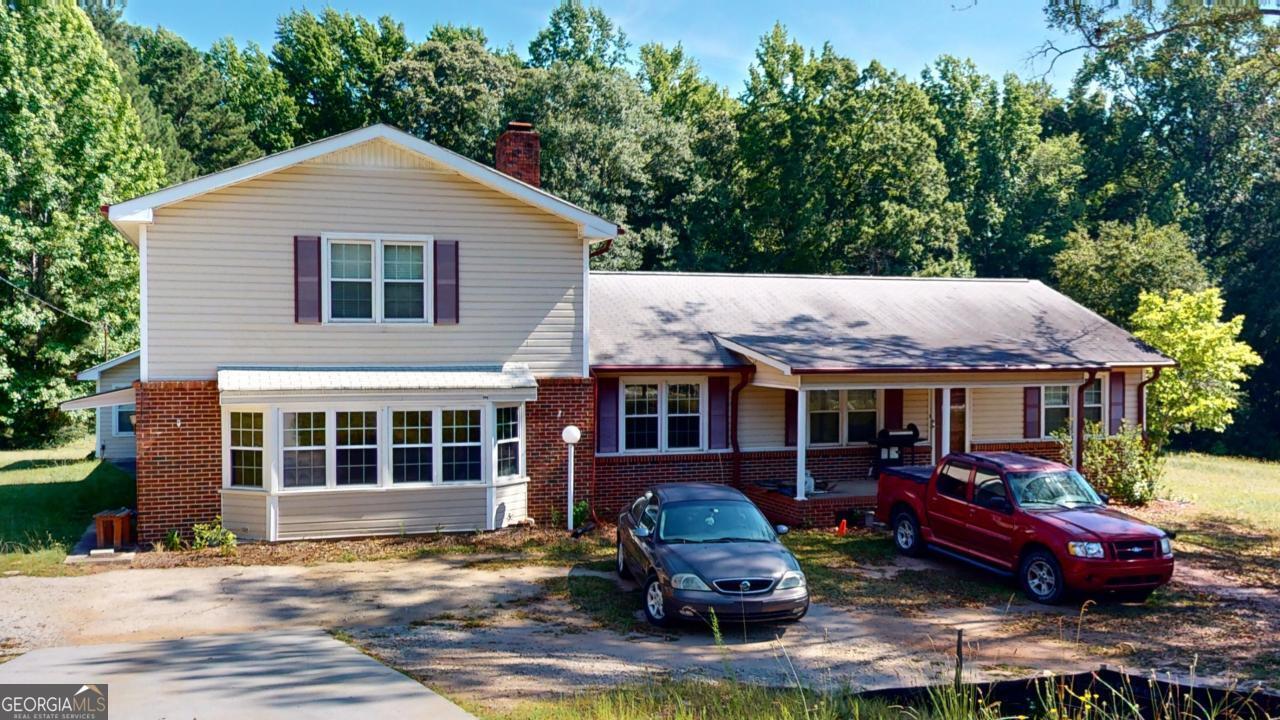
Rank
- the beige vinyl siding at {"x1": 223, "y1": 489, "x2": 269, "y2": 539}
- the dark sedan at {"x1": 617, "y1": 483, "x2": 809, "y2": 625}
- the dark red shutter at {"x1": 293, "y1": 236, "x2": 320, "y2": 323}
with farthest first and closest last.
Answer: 1. the dark red shutter at {"x1": 293, "y1": 236, "x2": 320, "y2": 323}
2. the beige vinyl siding at {"x1": 223, "y1": 489, "x2": 269, "y2": 539}
3. the dark sedan at {"x1": 617, "y1": 483, "x2": 809, "y2": 625}

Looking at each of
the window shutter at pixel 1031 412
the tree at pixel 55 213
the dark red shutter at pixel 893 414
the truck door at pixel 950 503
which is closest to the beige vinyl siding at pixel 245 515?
the truck door at pixel 950 503

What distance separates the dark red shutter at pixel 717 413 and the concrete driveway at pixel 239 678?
10.5 metres

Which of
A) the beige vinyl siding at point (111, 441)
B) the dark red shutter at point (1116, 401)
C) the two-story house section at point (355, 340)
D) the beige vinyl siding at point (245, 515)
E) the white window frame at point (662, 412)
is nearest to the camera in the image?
the two-story house section at point (355, 340)

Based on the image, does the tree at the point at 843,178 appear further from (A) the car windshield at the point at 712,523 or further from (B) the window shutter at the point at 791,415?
(A) the car windshield at the point at 712,523

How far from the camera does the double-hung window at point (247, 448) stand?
1543 centimetres

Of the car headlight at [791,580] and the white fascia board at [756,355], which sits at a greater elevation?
the white fascia board at [756,355]

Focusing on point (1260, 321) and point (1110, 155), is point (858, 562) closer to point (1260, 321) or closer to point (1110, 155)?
point (1260, 321)

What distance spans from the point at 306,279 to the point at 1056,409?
56.3 feet

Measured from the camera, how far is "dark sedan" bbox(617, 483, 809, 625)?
34.8ft

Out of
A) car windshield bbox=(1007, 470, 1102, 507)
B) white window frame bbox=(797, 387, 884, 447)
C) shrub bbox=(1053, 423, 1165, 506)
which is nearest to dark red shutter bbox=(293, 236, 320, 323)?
white window frame bbox=(797, 387, 884, 447)

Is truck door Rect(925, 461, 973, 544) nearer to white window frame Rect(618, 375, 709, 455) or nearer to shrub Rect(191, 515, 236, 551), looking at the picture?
white window frame Rect(618, 375, 709, 455)

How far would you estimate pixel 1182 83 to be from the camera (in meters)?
42.9

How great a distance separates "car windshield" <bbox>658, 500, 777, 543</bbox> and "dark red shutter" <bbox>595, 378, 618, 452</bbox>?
6517mm

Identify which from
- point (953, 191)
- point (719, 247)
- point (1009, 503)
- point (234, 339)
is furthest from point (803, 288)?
point (953, 191)
